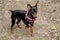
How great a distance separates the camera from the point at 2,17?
26.9ft

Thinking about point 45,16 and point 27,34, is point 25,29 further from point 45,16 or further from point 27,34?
point 45,16

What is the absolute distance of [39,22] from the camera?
26.0ft

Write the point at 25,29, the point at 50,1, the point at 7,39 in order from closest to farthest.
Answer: the point at 7,39 → the point at 25,29 → the point at 50,1

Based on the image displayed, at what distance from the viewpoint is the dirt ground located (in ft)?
23.5

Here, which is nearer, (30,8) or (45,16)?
(30,8)

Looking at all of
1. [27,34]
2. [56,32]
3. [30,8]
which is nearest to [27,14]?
[30,8]

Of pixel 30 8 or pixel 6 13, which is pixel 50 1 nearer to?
pixel 6 13

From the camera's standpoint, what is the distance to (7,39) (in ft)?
23.0

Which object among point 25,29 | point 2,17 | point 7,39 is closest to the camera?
point 7,39

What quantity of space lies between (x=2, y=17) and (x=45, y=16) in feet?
5.29

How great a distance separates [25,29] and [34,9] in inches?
47.9

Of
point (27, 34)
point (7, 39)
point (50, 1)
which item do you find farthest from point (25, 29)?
point (50, 1)

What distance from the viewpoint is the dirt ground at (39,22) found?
7.18 m

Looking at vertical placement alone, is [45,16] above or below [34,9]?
below
